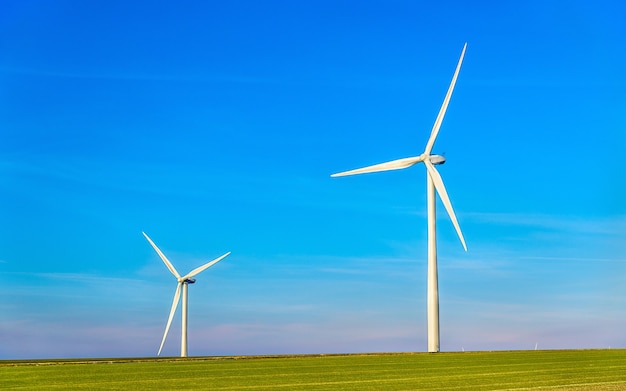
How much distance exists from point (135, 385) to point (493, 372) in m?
21.4

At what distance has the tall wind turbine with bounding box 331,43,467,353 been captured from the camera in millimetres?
77188

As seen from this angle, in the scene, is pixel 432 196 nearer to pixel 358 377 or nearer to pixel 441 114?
pixel 441 114

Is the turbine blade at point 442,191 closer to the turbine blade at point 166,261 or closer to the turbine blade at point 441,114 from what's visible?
the turbine blade at point 441,114

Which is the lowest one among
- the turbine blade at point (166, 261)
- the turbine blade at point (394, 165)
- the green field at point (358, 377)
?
the green field at point (358, 377)

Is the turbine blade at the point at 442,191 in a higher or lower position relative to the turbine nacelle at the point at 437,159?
lower

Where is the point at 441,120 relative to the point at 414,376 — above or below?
above

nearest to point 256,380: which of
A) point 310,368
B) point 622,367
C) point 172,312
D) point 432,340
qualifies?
point 310,368

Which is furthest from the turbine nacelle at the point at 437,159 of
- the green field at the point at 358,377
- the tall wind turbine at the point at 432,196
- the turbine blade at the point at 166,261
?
the turbine blade at the point at 166,261

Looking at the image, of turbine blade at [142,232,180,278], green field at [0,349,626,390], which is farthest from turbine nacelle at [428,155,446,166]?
turbine blade at [142,232,180,278]

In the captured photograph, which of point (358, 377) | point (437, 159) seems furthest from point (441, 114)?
point (358, 377)

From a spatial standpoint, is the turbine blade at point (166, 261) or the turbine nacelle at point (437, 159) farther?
the turbine blade at point (166, 261)

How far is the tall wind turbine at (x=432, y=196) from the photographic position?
253 ft

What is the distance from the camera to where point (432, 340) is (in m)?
77.2

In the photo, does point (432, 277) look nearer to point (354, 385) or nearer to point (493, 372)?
point (493, 372)
